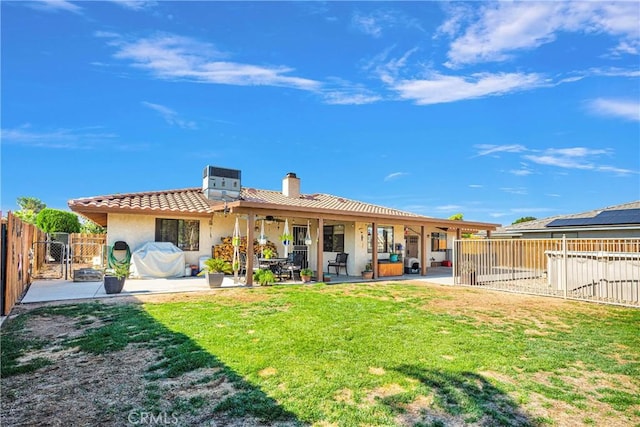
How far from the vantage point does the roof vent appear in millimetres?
13547

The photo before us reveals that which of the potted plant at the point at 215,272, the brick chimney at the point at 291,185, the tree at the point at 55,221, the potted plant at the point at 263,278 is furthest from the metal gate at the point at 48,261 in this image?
the brick chimney at the point at 291,185

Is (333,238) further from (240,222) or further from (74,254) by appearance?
(74,254)

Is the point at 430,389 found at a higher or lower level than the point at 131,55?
lower

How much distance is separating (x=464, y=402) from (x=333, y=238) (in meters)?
12.5

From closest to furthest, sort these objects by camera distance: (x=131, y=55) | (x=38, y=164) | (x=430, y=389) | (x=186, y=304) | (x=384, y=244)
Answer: (x=430, y=389) → (x=186, y=304) → (x=131, y=55) → (x=384, y=244) → (x=38, y=164)

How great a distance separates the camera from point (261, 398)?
123 inches

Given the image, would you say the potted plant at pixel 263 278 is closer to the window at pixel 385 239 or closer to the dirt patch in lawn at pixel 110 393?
the window at pixel 385 239

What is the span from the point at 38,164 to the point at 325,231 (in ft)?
58.9

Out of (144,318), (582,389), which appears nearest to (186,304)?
(144,318)

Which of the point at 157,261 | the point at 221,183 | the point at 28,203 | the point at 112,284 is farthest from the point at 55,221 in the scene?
the point at 28,203

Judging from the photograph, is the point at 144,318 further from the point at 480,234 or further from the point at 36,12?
the point at 480,234

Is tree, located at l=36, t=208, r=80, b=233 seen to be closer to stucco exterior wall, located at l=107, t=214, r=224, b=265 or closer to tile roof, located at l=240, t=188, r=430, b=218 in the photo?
stucco exterior wall, located at l=107, t=214, r=224, b=265
